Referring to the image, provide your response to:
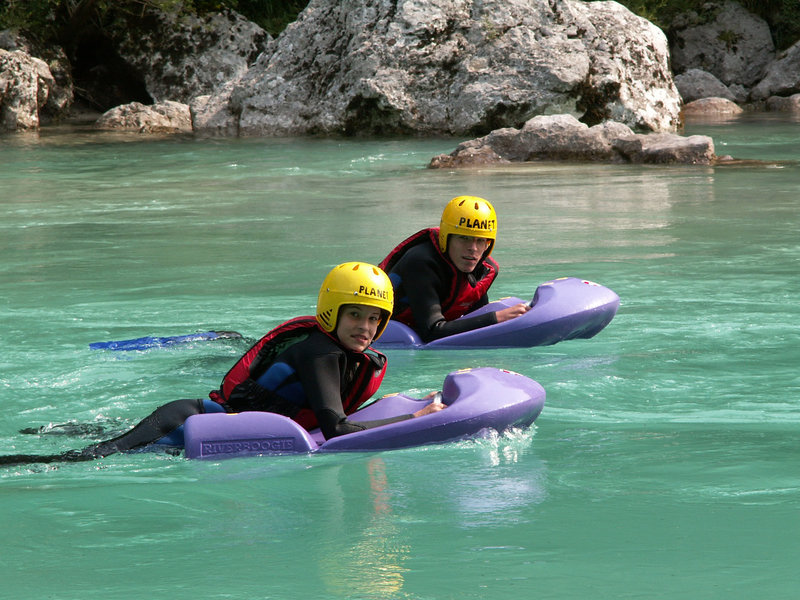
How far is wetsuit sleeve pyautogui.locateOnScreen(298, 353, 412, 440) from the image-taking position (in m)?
4.95

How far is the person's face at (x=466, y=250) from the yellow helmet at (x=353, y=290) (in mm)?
2097

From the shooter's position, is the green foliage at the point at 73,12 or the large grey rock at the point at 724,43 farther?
the large grey rock at the point at 724,43

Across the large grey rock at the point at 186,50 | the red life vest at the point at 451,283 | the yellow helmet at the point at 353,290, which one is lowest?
the red life vest at the point at 451,283

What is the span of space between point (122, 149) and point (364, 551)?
17.1 m

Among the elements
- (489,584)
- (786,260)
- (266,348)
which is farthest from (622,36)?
(489,584)

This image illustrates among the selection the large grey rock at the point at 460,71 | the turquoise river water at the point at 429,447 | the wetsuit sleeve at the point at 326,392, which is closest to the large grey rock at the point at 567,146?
the large grey rock at the point at 460,71

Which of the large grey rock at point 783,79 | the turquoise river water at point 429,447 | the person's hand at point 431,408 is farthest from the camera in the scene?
the large grey rock at point 783,79

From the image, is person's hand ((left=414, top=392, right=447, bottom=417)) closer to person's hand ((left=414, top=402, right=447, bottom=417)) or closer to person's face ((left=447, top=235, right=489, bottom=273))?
person's hand ((left=414, top=402, right=447, bottom=417))

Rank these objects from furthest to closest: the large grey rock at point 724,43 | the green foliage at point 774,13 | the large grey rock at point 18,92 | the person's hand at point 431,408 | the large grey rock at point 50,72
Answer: the green foliage at point 774,13 < the large grey rock at point 724,43 < the large grey rock at point 50,72 < the large grey rock at point 18,92 < the person's hand at point 431,408

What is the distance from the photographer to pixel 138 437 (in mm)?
5125

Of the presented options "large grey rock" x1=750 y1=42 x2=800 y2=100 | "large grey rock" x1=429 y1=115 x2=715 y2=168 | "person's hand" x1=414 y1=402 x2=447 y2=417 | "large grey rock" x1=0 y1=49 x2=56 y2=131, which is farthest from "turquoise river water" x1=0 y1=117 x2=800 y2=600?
"large grey rock" x1=750 y1=42 x2=800 y2=100

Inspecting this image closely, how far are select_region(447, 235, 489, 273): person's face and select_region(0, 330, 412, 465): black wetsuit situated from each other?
1904 mm

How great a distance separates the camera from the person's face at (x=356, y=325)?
16.4 ft

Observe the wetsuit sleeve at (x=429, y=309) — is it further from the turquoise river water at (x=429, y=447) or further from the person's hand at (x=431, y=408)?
the person's hand at (x=431, y=408)
